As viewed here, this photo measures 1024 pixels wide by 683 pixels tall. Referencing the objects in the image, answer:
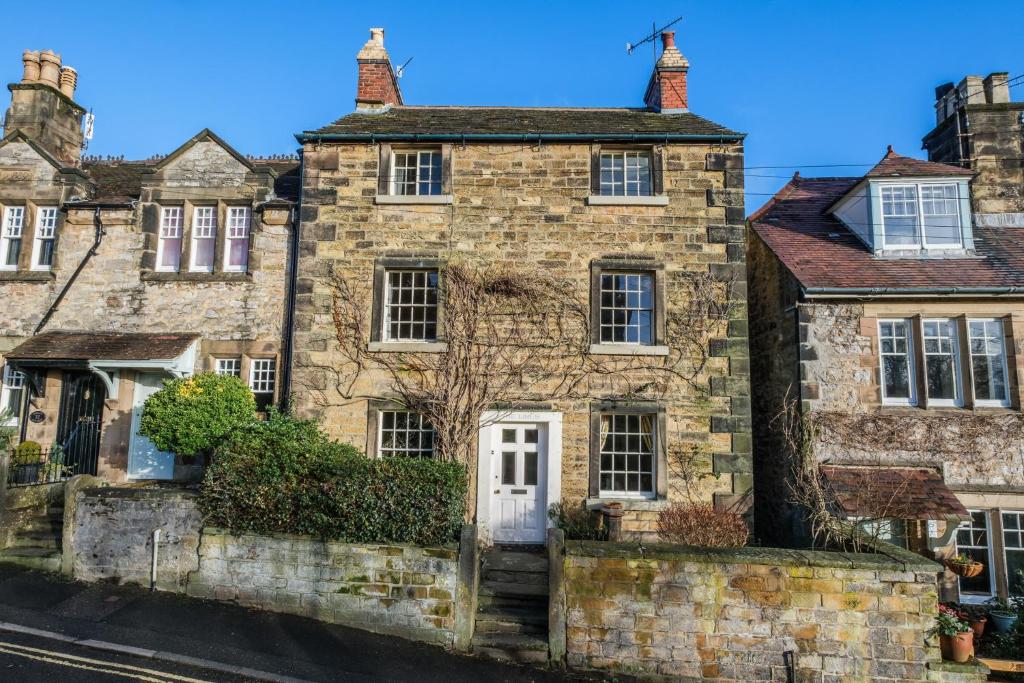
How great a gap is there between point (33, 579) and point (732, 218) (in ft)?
44.5

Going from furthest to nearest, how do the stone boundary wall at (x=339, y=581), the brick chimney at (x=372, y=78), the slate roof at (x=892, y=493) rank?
the brick chimney at (x=372, y=78)
the slate roof at (x=892, y=493)
the stone boundary wall at (x=339, y=581)

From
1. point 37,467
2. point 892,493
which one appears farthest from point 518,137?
point 37,467

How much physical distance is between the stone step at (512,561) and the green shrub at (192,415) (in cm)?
478

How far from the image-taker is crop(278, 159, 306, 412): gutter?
11758 mm

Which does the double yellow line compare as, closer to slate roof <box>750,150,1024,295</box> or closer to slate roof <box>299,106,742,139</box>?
slate roof <box>299,106,742,139</box>

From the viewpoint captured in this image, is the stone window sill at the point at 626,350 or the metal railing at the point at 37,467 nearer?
the metal railing at the point at 37,467

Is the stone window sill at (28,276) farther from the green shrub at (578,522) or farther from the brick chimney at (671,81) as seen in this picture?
the brick chimney at (671,81)

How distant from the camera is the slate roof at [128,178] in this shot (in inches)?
512

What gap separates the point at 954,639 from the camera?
7480 mm

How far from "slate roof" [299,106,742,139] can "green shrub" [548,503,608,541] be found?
7514mm

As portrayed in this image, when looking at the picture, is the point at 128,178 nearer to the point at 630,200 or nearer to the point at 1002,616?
the point at 630,200

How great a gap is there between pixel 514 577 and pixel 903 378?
8.38 metres

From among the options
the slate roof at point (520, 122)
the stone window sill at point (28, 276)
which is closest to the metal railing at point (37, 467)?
the stone window sill at point (28, 276)

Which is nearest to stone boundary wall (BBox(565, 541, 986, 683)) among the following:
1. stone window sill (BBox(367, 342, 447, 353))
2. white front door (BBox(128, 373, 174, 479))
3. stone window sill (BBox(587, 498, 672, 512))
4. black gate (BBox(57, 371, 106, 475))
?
stone window sill (BBox(587, 498, 672, 512))
